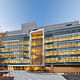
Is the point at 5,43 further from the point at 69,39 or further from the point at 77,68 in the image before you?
the point at 77,68

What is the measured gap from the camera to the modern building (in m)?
59.4

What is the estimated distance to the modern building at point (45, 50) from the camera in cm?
5941

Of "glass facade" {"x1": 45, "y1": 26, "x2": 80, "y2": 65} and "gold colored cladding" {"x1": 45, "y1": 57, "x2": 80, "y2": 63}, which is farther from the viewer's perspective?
"glass facade" {"x1": 45, "y1": 26, "x2": 80, "y2": 65}

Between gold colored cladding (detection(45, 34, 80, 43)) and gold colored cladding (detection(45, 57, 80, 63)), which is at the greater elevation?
gold colored cladding (detection(45, 34, 80, 43))

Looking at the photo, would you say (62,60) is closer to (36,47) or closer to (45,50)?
(45,50)

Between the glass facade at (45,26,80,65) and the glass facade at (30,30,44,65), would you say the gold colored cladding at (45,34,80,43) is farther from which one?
the glass facade at (30,30,44,65)

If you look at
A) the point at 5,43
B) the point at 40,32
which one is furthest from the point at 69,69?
the point at 5,43

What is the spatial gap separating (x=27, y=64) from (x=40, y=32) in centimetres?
1969

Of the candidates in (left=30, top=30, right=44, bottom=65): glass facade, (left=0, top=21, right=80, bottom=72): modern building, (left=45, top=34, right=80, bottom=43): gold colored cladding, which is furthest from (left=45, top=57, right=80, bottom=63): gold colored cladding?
(left=45, top=34, right=80, bottom=43): gold colored cladding

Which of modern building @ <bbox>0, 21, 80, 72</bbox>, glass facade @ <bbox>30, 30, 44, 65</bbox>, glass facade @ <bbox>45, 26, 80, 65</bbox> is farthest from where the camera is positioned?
glass facade @ <bbox>30, 30, 44, 65</bbox>

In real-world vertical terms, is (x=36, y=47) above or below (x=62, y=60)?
above

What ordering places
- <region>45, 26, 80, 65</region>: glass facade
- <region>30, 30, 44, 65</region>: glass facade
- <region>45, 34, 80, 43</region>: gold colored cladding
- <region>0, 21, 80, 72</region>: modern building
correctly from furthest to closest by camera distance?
<region>30, 30, 44, 65</region>: glass facade
<region>0, 21, 80, 72</region>: modern building
<region>45, 34, 80, 43</region>: gold colored cladding
<region>45, 26, 80, 65</region>: glass facade

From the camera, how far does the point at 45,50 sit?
67.4 meters

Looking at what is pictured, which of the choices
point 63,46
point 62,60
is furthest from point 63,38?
point 62,60
